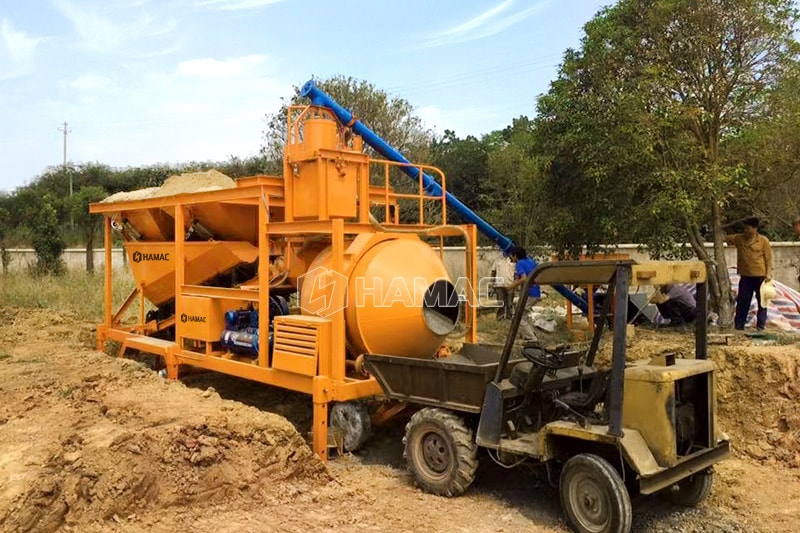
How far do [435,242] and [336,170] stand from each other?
39.6ft

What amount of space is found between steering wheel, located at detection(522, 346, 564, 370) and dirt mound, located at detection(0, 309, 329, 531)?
6.24 ft

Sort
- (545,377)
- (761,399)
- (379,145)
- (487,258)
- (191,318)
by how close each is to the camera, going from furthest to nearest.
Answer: (487,258) → (379,145) → (191,318) → (761,399) → (545,377)

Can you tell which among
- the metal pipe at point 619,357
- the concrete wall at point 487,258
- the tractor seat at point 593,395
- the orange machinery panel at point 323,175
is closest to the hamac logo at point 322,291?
the orange machinery panel at point 323,175

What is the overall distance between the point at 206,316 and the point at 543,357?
405cm

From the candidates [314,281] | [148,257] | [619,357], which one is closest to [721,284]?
[314,281]

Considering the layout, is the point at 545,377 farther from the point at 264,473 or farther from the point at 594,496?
the point at 264,473

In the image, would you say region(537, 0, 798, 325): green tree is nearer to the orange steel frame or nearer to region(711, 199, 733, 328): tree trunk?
region(711, 199, 733, 328): tree trunk

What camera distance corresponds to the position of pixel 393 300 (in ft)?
20.1

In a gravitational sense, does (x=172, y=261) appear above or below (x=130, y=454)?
above

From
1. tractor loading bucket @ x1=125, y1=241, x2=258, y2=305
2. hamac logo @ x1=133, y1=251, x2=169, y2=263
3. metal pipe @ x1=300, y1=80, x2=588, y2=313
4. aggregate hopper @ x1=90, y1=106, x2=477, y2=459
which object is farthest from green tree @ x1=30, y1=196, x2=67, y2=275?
aggregate hopper @ x1=90, y1=106, x2=477, y2=459

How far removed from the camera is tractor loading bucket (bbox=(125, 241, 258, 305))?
7.86 m

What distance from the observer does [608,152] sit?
8.77 meters

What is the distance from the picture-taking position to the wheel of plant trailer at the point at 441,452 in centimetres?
489

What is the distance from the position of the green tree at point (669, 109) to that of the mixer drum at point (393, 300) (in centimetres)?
358
